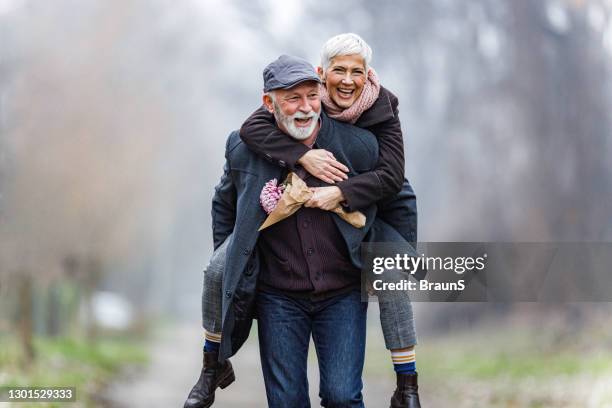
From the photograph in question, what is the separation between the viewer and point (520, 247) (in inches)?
477

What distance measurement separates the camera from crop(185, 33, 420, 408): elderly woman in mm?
3158

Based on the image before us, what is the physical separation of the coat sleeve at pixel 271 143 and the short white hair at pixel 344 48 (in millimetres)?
298

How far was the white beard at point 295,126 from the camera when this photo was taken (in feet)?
10.3

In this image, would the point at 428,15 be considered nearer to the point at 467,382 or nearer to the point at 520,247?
the point at 520,247

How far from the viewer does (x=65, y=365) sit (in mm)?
10828

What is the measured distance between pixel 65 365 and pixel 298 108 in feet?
28.1

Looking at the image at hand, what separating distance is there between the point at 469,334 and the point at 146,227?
574 cm

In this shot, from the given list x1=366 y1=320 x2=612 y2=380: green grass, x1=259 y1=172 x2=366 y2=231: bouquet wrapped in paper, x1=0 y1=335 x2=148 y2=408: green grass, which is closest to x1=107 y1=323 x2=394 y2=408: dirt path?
x1=0 y1=335 x2=148 y2=408: green grass

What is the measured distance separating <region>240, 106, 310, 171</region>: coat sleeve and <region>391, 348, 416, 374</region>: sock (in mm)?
784

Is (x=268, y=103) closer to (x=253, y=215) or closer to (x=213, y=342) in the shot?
(x=253, y=215)

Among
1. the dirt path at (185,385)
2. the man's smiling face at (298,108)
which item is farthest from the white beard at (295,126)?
the dirt path at (185,385)

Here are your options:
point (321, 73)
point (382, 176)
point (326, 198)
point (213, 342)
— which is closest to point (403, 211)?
point (382, 176)

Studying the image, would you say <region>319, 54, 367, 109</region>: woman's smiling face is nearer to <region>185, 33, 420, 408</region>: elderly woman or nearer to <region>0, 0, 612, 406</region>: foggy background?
<region>185, 33, 420, 408</region>: elderly woman

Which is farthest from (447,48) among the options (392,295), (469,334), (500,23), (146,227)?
(392,295)
